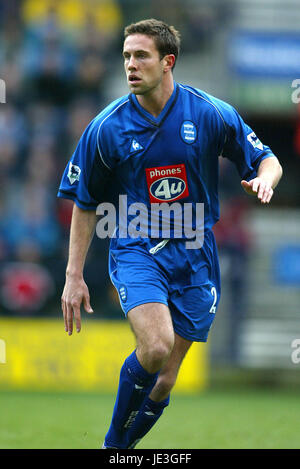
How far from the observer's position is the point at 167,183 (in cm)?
502

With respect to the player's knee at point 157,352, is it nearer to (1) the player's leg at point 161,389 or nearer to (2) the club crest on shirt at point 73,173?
(1) the player's leg at point 161,389

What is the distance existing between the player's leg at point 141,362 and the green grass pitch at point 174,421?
97 cm

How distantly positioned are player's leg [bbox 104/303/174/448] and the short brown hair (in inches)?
57.2

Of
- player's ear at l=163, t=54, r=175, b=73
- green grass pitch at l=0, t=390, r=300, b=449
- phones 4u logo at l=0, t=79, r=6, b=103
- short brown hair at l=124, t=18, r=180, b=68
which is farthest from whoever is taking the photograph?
phones 4u logo at l=0, t=79, r=6, b=103

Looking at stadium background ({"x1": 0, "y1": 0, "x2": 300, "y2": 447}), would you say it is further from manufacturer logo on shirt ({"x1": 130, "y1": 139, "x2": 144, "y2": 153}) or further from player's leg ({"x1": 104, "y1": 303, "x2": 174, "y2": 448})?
manufacturer logo on shirt ({"x1": 130, "y1": 139, "x2": 144, "y2": 153})

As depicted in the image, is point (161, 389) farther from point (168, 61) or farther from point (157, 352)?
point (168, 61)

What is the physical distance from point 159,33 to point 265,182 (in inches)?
41.0

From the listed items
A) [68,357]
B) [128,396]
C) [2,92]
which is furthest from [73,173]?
[2,92]

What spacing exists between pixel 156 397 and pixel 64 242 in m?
6.47

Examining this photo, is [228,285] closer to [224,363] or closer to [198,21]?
[224,363]

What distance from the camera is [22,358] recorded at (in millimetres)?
11273

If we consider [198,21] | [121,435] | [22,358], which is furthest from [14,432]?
[198,21]

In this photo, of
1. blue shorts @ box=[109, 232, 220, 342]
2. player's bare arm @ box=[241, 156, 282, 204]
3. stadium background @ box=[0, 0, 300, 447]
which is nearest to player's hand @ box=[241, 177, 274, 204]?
player's bare arm @ box=[241, 156, 282, 204]

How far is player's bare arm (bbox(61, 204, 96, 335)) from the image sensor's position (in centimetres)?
500
